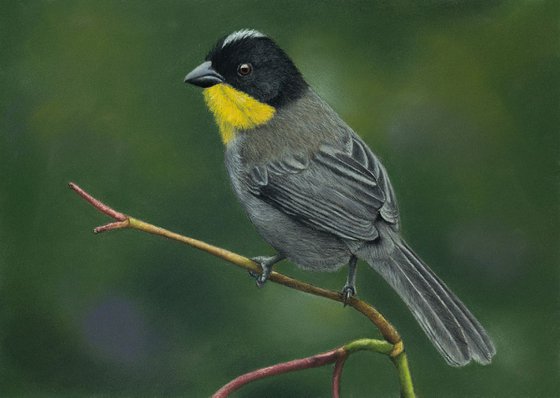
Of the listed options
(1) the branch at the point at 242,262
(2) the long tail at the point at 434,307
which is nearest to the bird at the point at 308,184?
(2) the long tail at the point at 434,307

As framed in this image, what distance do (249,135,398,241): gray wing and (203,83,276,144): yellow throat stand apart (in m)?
0.23

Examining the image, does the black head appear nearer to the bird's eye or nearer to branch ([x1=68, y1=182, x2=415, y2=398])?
the bird's eye

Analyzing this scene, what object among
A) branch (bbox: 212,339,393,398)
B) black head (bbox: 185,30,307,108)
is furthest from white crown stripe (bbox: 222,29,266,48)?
branch (bbox: 212,339,393,398)

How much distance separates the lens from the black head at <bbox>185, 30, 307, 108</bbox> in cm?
359

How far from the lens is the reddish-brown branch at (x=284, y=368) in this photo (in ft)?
7.57

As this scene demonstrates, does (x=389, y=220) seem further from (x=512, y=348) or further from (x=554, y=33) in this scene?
(x=554, y=33)

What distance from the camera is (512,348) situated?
356 centimetres

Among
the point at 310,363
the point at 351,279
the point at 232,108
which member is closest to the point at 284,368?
the point at 310,363

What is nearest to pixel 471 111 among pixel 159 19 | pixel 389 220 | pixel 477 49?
pixel 477 49

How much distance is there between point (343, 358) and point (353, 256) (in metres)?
1.11

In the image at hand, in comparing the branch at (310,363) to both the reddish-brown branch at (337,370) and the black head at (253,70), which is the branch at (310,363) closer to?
the reddish-brown branch at (337,370)

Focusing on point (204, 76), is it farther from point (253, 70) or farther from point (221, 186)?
point (221, 186)

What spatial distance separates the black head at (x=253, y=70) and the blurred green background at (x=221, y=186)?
86 millimetres

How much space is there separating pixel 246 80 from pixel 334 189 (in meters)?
0.64
